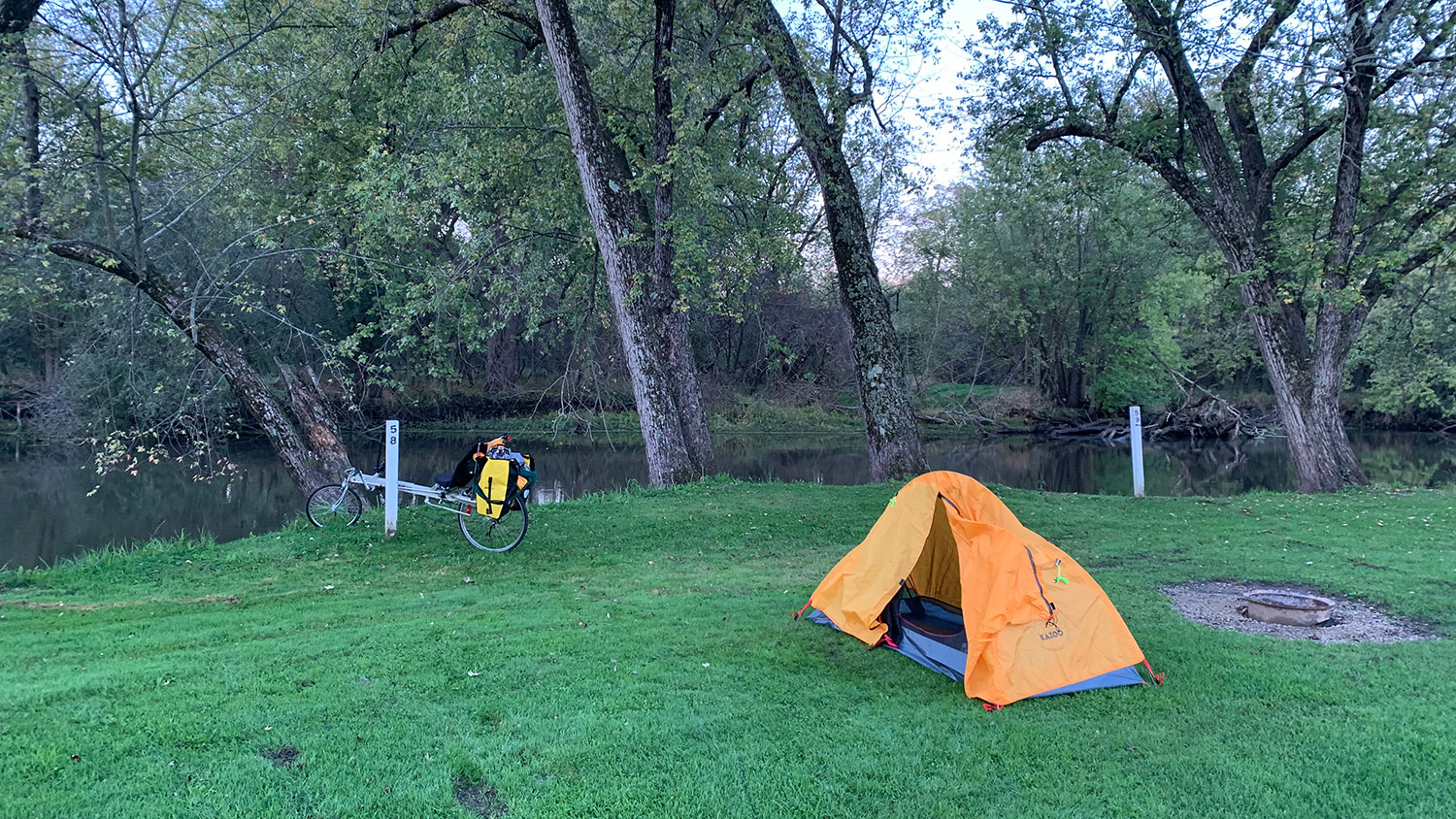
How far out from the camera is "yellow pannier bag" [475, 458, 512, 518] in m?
8.92

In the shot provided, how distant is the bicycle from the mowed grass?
1.29 meters

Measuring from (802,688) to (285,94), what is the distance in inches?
470

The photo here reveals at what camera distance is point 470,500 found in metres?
9.38

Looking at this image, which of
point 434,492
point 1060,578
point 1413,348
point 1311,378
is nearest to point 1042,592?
point 1060,578

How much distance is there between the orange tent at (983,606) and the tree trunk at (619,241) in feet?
23.1

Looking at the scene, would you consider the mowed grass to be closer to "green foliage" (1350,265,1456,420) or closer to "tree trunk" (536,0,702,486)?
"tree trunk" (536,0,702,486)

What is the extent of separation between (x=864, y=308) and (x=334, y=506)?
8.27 metres

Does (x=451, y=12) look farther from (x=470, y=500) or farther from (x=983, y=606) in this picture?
(x=983, y=606)

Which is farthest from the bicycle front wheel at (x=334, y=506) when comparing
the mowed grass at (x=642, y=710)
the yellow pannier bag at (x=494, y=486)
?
the yellow pannier bag at (x=494, y=486)

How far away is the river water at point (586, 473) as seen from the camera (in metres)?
15.0

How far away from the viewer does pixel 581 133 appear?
488 inches

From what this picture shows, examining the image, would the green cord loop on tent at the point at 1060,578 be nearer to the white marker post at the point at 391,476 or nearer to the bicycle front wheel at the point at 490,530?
the bicycle front wheel at the point at 490,530

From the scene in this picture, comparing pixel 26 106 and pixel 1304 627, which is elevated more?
pixel 26 106

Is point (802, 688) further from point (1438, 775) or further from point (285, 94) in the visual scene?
point (285, 94)
